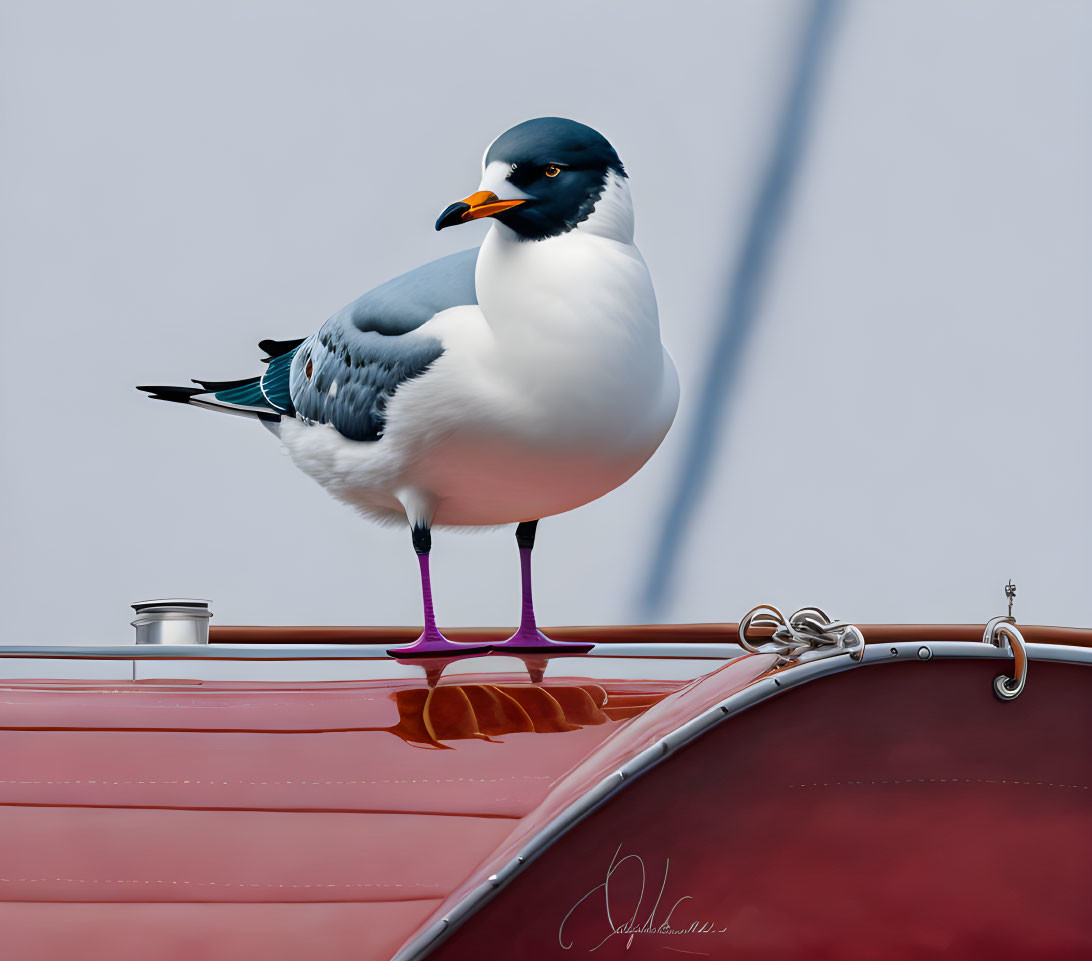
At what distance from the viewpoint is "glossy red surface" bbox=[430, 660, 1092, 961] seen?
520 mm

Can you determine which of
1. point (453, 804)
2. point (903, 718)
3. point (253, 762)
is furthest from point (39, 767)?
point (903, 718)

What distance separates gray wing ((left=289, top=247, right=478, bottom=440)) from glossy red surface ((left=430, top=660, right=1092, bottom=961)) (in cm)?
48

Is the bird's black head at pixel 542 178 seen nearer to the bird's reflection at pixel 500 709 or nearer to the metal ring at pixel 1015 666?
the bird's reflection at pixel 500 709

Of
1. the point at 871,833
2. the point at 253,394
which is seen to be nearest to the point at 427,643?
the point at 253,394

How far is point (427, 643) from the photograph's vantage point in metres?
0.93

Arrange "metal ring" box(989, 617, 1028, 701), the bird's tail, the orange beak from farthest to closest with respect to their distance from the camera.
Result: 1. the bird's tail
2. the orange beak
3. "metal ring" box(989, 617, 1028, 701)

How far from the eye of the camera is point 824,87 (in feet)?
5.92

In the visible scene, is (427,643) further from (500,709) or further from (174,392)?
(174,392)

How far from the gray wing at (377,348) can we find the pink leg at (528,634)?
0.57 feet

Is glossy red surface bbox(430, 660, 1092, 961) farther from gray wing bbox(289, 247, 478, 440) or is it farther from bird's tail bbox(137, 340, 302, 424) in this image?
bird's tail bbox(137, 340, 302, 424)

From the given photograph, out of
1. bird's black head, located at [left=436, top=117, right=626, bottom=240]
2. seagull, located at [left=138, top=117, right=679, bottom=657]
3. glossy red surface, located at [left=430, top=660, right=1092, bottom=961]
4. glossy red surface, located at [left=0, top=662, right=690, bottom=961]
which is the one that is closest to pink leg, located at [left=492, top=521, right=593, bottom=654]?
seagull, located at [left=138, top=117, right=679, bottom=657]

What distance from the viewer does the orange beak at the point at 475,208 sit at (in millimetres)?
874

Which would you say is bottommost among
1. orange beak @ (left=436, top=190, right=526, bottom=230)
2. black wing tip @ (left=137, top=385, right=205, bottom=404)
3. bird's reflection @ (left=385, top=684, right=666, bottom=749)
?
bird's reflection @ (left=385, top=684, right=666, bottom=749)

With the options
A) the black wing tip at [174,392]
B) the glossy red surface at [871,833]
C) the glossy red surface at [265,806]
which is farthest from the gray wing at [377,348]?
the glossy red surface at [871,833]
